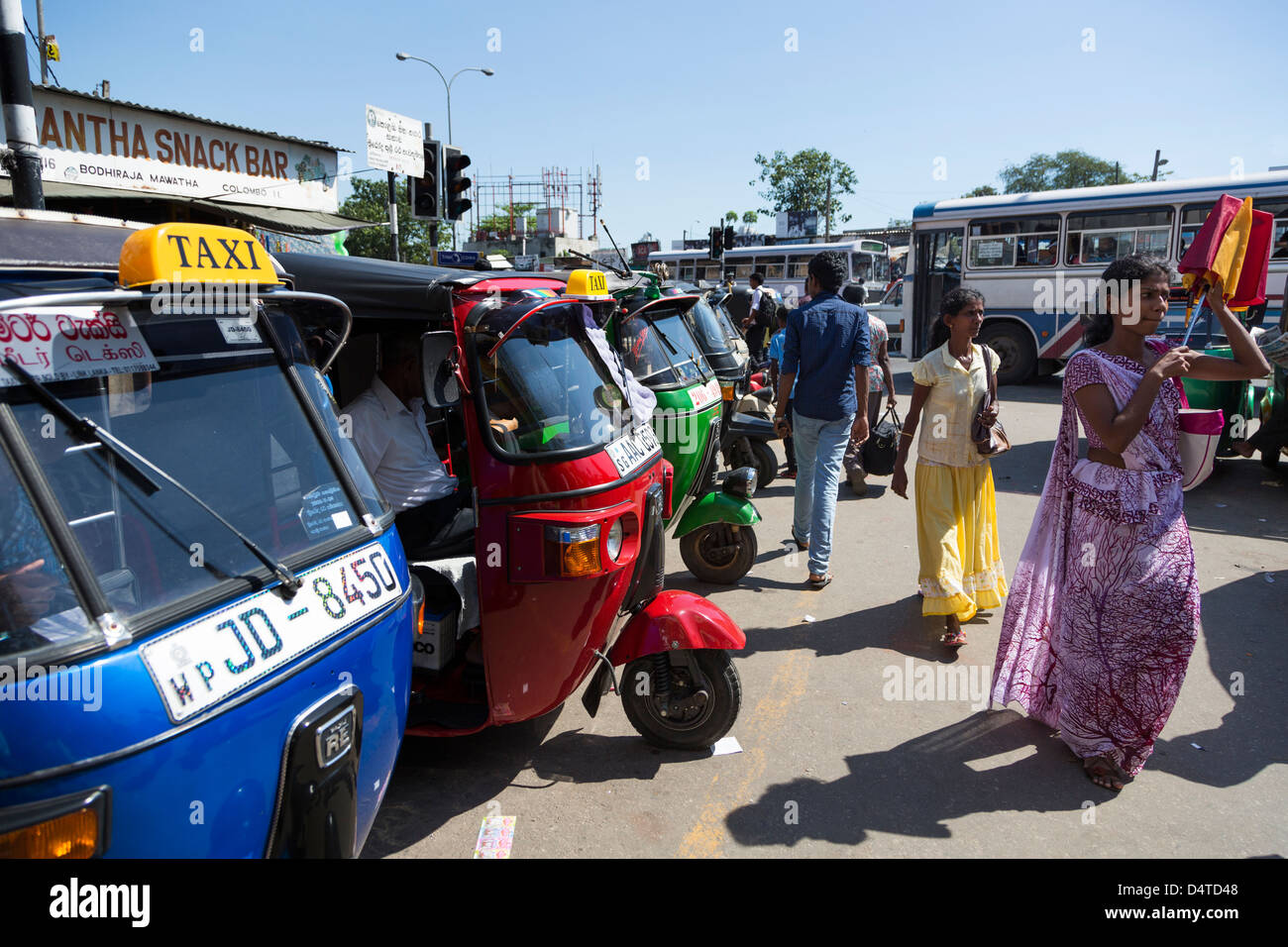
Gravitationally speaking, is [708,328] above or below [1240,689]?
above

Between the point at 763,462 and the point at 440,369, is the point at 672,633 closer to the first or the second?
the point at 440,369

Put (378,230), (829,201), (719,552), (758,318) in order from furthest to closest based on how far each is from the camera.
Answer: (829,201), (378,230), (758,318), (719,552)

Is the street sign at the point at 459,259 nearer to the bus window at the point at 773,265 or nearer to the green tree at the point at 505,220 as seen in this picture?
the bus window at the point at 773,265

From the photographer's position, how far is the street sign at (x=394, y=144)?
9.73 meters

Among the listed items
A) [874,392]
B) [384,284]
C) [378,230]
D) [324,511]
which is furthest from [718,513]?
[378,230]

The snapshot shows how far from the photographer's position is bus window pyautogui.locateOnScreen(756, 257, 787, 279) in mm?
27141

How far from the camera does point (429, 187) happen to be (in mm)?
11250

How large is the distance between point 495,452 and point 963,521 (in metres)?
2.95

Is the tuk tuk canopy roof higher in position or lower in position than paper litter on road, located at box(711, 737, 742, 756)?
higher

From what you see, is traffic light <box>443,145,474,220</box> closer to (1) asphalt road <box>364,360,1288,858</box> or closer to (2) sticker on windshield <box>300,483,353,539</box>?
(1) asphalt road <box>364,360,1288,858</box>

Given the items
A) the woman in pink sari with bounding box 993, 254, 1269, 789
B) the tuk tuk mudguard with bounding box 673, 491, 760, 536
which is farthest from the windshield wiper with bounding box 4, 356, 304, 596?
the tuk tuk mudguard with bounding box 673, 491, 760, 536

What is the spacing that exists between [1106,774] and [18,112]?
237 inches

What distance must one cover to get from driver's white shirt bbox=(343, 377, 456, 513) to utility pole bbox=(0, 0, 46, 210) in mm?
2274
